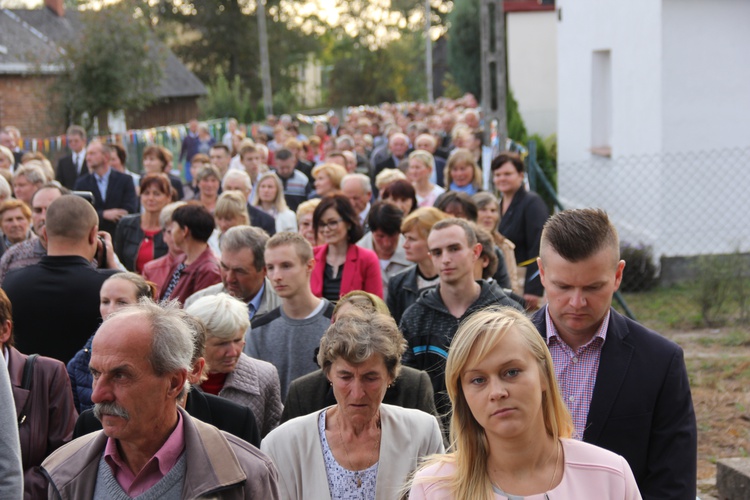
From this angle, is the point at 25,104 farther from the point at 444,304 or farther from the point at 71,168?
the point at 444,304

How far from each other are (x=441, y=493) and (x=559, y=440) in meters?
0.36

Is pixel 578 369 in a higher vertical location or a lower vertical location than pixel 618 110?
lower

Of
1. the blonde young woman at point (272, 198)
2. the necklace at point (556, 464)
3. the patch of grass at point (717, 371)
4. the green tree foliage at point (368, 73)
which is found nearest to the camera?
the necklace at point (556, 464)

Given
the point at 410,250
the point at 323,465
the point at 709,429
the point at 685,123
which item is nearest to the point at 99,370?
the point at 323,465

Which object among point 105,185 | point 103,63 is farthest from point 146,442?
point 103,63

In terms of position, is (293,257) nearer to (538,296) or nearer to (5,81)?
(538,296)

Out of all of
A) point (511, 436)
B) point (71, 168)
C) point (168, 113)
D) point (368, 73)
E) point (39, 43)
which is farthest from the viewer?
point (368, 73)

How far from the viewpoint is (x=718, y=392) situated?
8891mm

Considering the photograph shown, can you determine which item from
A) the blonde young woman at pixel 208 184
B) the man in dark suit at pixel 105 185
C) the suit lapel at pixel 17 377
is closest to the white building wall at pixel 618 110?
the blonde young woman at pixel 208 184

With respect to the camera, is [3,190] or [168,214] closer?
[168,214]

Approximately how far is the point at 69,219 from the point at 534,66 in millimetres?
26536

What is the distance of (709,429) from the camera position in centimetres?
798

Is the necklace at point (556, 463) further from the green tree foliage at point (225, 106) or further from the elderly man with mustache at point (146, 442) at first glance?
the green tree foliage at point (225, 106)

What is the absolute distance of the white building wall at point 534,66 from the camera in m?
30.4
